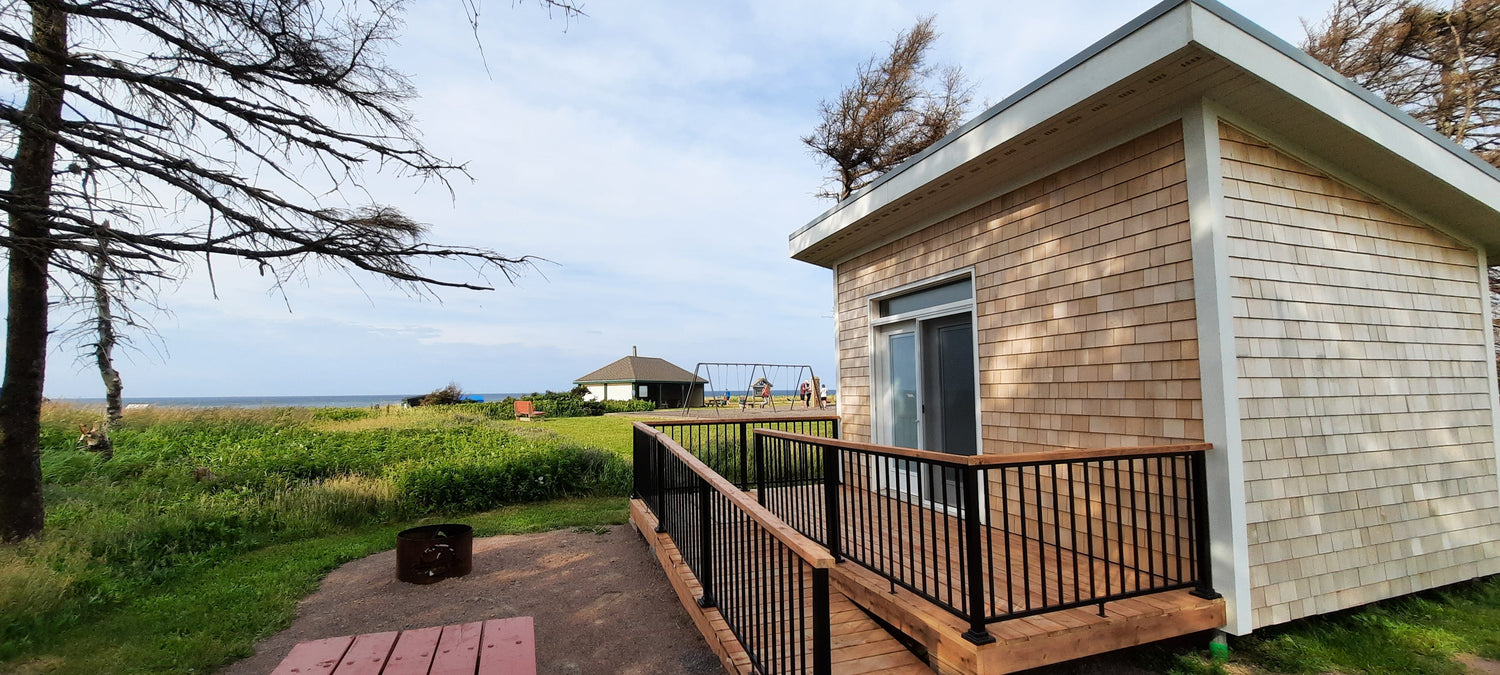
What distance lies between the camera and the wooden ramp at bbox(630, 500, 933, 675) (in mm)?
2779

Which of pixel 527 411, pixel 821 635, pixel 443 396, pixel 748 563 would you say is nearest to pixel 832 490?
pixel 748 563

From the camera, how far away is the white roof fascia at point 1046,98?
2.80m

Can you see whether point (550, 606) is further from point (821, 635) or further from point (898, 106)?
point (898, 106)

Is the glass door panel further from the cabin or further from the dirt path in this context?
the dirt path

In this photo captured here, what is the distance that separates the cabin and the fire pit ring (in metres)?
1.82

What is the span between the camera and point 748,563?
2.67 meters

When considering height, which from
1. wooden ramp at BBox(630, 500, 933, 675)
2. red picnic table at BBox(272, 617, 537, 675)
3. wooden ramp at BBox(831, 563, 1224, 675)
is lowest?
wooden ramp at BBox(630, 500, 933, 675)

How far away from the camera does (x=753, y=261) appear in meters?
16.4

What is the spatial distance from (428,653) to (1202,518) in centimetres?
338

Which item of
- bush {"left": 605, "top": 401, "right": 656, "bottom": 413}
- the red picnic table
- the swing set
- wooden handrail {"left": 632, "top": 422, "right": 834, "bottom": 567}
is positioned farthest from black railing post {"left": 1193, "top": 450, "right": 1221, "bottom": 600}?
bush {"left": 605, "top": 401, "right": 656, "bottom": 413}

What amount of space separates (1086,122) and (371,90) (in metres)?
4.10

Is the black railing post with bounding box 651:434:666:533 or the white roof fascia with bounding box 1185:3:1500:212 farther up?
the white roof fascia with bounding box 1185:3:1500:212

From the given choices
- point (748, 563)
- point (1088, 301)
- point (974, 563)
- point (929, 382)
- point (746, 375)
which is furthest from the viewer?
point (746, 375)

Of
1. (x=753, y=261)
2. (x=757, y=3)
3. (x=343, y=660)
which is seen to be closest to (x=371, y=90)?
(x=343, y=660)
